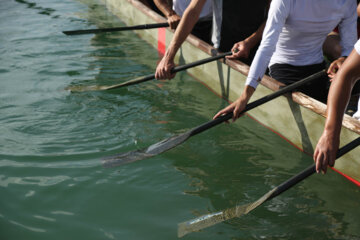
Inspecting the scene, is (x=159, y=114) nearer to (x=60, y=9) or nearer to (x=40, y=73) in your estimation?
(x=40, y=73)

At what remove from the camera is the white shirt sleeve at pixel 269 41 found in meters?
2.87

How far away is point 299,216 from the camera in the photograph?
2965mm

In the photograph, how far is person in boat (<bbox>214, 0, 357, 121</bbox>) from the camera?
114 inches

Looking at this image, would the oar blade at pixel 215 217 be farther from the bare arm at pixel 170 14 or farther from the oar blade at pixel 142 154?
the bare arm at pixel 170 14

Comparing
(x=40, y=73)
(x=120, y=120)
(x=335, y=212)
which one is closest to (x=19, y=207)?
(x=120, y=120)

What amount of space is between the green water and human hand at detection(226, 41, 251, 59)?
0.69 m

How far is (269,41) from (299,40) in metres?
0.60

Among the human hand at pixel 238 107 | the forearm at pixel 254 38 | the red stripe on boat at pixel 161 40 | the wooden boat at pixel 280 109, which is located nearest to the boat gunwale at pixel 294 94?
the wooden boat at pixel 280 109

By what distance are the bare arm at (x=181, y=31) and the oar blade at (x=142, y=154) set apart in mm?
A: 665

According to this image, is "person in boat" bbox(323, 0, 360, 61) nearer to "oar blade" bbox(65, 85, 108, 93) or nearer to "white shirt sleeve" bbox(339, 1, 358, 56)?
A: "white shirt sleeve" bbox(339, 1, 358, 56)

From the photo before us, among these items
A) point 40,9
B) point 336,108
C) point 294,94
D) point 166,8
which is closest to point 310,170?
point 336,108

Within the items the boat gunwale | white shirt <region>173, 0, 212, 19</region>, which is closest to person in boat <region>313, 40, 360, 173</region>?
the boat gunwale

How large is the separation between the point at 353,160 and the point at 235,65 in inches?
59.9

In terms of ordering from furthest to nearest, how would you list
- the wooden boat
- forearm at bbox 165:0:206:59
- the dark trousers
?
1. forearm at bbox 165:0:206:59
2. the dark trousers
3. the wooden boat
